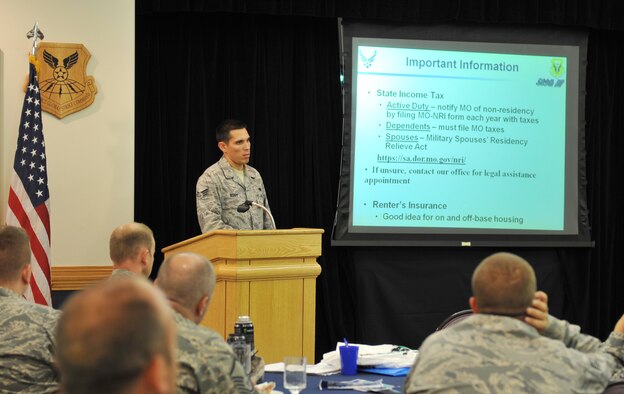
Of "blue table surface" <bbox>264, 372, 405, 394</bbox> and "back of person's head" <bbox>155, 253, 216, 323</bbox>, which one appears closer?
"back of person's head" <bbox>155, 253, 216, 323</bbox>

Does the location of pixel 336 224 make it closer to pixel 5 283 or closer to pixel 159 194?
pixel 159 194

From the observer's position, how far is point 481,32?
6980mm

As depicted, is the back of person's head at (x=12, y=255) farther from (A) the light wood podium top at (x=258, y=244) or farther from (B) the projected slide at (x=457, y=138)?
(B) the projected slide at (x=457, y=138)

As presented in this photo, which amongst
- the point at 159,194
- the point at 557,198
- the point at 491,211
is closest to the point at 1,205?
the point at 159,194

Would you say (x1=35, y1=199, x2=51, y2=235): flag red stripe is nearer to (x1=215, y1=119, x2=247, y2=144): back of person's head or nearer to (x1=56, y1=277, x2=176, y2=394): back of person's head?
(x1=215, y1=119, x2=247, y2=144): back of person's head

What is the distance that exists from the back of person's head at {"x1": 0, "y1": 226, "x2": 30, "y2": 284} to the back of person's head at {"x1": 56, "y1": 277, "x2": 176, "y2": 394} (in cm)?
206

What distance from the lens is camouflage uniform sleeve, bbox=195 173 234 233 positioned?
17.9ft

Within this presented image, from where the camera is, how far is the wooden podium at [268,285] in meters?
4.63

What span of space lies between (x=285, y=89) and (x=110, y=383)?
19.6 feet

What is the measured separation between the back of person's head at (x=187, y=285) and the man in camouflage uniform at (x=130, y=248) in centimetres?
100

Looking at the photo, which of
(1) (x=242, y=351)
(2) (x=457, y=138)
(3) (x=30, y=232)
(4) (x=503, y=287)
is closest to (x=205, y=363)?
(1) (x=242, y=351)

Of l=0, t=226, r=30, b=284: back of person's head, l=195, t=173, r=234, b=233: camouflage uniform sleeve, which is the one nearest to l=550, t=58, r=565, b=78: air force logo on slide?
l=195, t=173, r=234, b=233: camouflage uniform sleeve

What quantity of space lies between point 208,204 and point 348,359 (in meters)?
2.46

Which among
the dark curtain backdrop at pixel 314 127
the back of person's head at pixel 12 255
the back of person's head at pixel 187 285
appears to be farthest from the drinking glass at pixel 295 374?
the dark curtain backdrop at pixel 314 127
